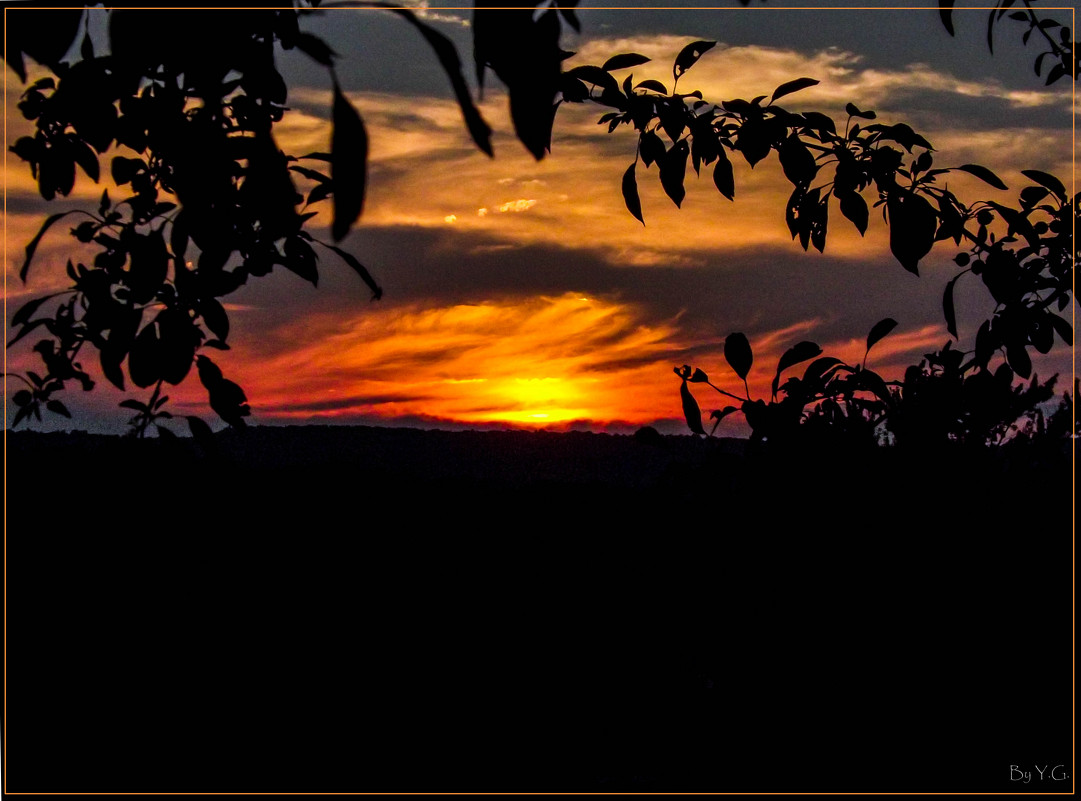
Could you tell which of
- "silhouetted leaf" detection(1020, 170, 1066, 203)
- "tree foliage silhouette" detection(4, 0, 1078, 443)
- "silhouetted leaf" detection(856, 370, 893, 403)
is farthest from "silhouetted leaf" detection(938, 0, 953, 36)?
"silhouetted leaf" detection(1020, 170, 1066, 203)

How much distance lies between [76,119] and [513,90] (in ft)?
4.59

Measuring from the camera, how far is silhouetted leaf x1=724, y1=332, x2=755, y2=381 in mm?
2408

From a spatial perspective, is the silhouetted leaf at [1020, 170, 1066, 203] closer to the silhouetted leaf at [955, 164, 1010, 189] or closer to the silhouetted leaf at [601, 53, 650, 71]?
the silhouetted leaf at [955, 164, 1010, 189]

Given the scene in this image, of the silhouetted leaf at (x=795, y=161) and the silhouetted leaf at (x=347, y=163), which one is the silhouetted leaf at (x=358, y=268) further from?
the silhouetted leaf at (x=795, y=161)

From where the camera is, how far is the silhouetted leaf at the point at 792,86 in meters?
2.51

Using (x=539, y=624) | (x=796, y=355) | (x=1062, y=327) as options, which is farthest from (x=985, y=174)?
(x=539, y=624)

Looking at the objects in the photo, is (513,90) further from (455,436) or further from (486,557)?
(455,436)

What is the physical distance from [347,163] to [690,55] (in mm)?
2278

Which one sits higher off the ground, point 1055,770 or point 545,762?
point 1055,770

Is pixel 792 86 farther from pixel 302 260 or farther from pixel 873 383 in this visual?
pixel 302 260

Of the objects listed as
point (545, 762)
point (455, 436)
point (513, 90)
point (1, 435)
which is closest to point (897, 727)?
point (545, 762)

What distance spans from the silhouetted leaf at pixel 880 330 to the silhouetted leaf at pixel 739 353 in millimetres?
402

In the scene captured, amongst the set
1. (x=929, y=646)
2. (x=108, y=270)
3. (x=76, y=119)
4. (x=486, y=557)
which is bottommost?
(x=486, y=557)

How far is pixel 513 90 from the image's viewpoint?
697 millimetres
